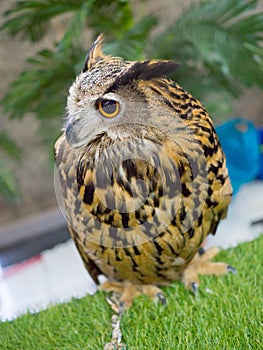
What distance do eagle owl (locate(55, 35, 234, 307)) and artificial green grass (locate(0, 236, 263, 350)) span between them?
92 mm

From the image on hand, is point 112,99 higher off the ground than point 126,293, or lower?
higher

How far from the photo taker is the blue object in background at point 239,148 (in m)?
1.73

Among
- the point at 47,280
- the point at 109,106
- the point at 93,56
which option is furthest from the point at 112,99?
the point at 47,280

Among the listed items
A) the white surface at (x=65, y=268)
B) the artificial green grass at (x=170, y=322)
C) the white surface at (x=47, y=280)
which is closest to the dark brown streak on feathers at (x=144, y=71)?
the artificial green grass at (x=170, y=322)

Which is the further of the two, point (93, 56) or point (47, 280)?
point (47, 280)

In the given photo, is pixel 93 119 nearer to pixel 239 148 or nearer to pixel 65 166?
pixel 65 166

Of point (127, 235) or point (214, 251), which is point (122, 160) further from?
point (214, 251)

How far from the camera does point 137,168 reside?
0.79 m

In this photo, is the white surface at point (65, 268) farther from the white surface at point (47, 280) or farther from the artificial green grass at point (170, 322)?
the artificial green grass at point (170, 322)

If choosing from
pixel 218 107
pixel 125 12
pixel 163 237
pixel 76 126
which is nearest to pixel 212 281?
pixel 163 237

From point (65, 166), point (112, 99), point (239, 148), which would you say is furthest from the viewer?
point (239, 148)

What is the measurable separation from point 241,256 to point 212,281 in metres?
0.13

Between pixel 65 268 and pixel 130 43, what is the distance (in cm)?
82

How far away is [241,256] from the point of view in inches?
46.4
